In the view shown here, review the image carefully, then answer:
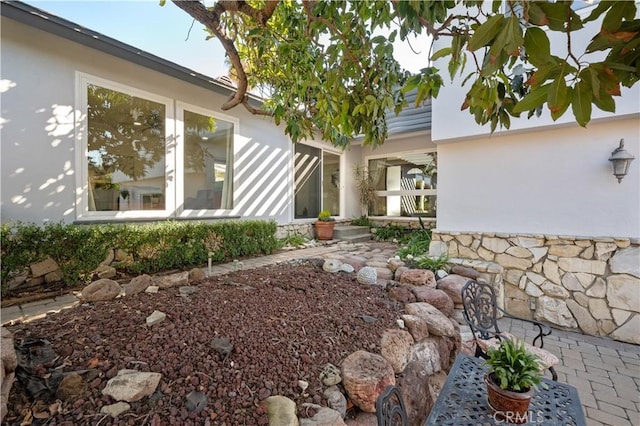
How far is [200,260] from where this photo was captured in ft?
15.4

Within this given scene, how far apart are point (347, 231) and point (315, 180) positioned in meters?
1.83

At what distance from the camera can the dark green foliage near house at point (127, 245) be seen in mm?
3090

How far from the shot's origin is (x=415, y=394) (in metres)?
2.16

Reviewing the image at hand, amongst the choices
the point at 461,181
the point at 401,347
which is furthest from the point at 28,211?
the point at 461,181

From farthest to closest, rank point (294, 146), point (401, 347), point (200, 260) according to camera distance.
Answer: point (294, 146), point (200, 260), point (401, 347)

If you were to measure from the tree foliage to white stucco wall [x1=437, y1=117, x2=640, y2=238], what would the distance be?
1096 millimetres

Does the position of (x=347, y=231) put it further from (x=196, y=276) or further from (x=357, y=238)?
(x=196, y=276)

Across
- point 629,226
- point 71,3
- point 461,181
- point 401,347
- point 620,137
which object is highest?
point 71,3

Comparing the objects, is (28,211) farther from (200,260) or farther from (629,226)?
(629,226)

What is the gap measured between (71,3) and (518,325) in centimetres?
743

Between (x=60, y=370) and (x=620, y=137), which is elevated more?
(x=620, y=137)

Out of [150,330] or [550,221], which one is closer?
[150,330]

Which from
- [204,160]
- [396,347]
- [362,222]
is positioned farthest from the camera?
[362,222]

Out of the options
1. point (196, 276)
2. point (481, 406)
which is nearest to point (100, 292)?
point (196, 276)
